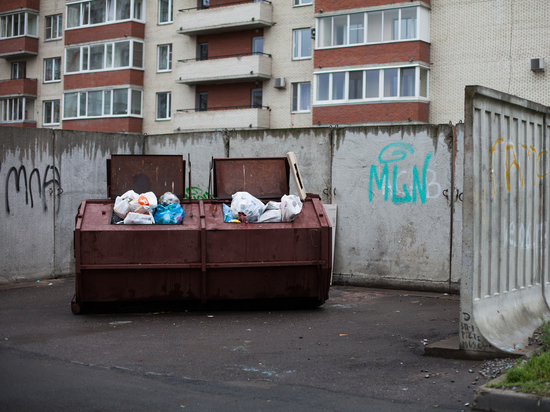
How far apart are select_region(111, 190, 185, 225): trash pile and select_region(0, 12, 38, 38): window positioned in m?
33.9

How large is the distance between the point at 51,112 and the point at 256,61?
14.5 meters

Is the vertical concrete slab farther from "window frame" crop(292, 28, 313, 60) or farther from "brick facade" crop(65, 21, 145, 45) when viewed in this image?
"brick facade" crop(65, 21, 145, 45)

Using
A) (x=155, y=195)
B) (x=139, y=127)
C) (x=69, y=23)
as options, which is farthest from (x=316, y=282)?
(x=69, y=23)

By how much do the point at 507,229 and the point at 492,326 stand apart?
3.19 ft

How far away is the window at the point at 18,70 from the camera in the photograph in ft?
131

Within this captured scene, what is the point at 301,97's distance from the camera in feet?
101

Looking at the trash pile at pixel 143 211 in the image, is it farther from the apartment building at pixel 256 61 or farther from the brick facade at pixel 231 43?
the brick facade at pixel 231 43

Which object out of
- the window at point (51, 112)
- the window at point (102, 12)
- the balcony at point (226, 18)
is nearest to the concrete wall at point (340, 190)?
the balcony at point (226, 18)

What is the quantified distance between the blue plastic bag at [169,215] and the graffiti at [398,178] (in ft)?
11.6

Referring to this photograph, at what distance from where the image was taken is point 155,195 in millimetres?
9188

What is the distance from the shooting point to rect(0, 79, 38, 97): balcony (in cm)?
3888

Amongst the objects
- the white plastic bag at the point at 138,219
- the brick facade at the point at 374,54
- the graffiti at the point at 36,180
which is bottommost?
the white plastic bag at the point at 138,219

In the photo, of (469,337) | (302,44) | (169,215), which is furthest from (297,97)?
(469,337)

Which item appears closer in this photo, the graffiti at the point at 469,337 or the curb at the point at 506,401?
the curb at the point at 506,401
